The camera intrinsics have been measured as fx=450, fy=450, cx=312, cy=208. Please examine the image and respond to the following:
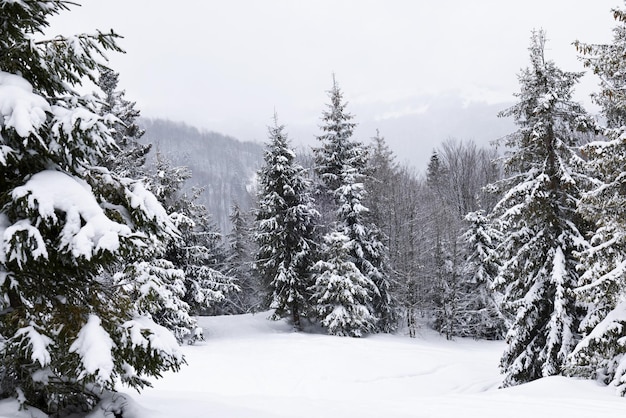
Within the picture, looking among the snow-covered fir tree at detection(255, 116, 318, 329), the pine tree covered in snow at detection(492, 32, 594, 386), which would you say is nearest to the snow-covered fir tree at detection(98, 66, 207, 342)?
the snow-covered fir tree at detection(255, 116, 318, 329)

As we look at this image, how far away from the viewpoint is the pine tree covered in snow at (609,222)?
8.93 meters

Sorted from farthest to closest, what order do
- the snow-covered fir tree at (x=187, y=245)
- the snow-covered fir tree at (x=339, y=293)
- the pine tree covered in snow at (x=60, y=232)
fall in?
the snow-covered fir tree at (x=339, y=293), the snow-covered fir tree at (x=187, y=245), the pine tree covered in snow at (x=60, y=232)

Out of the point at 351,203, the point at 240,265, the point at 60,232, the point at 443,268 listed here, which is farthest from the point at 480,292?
the point at 60,232

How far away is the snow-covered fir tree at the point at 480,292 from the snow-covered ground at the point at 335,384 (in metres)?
2.16

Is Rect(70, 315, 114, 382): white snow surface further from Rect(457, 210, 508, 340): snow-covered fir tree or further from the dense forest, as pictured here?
Rect(457, 210, 508, 340): snow-covered fir tree

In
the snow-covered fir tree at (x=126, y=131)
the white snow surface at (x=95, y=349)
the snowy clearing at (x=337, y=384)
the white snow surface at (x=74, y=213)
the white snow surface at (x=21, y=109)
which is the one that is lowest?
the snowy clearing at (x=337, y=384)

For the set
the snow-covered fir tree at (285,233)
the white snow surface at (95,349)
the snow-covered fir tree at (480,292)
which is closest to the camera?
the white snow surface at (95,349)

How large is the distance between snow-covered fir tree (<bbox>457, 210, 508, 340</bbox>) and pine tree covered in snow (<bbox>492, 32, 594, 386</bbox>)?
48.6ft

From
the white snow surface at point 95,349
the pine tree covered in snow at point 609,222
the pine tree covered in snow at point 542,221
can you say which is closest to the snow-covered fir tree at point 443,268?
the pine tree covered in snow at point 542,221

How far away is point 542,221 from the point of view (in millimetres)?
12852

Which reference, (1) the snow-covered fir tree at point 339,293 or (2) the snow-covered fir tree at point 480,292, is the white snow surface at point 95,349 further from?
(2) the snow-covered fir tree at point 480,292

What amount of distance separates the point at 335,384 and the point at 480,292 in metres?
17.2

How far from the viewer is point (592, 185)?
482 inches

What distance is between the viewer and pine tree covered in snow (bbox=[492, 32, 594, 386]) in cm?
1220
